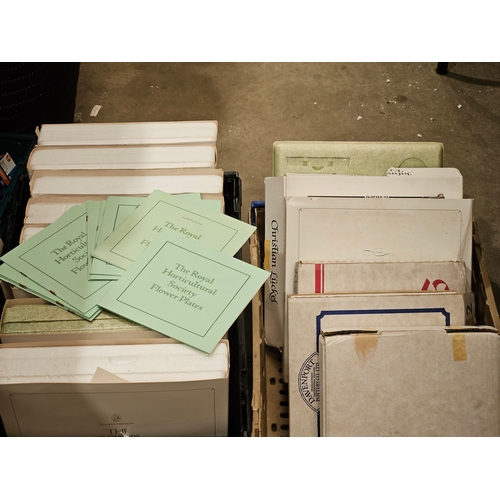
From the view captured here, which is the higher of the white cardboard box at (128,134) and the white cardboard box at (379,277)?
the white cardboard box at (128,134)

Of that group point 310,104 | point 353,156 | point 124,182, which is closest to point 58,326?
point 124,182

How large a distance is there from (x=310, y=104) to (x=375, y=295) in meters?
1.42

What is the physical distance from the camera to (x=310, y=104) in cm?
259

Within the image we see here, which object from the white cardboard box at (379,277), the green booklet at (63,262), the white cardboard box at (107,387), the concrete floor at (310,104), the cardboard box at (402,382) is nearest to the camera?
the white cardboard box at (107,387)

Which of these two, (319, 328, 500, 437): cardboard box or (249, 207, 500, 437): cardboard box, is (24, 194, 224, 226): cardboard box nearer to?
(249, 207, 500, 437): cardboard box

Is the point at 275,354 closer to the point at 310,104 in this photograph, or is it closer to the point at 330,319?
the point at 330,319

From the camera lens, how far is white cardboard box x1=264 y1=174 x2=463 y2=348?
149 cm

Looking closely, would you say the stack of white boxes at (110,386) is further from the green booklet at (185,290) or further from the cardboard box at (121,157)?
the cardboard box at (121,157)

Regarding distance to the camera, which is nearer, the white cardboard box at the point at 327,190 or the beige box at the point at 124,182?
the beige box at the point at 124,182

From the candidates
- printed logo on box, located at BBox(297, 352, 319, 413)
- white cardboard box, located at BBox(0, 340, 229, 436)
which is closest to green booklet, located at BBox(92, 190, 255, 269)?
white cardboard box, located at BBox(0, 340, 229, 436)

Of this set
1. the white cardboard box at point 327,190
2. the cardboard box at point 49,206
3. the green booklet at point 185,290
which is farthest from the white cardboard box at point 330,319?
the cardboard box at point 49,206

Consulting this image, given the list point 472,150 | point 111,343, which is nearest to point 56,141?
point 111,343

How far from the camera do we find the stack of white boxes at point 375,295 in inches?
51.0

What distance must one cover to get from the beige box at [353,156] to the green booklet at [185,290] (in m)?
0.49
